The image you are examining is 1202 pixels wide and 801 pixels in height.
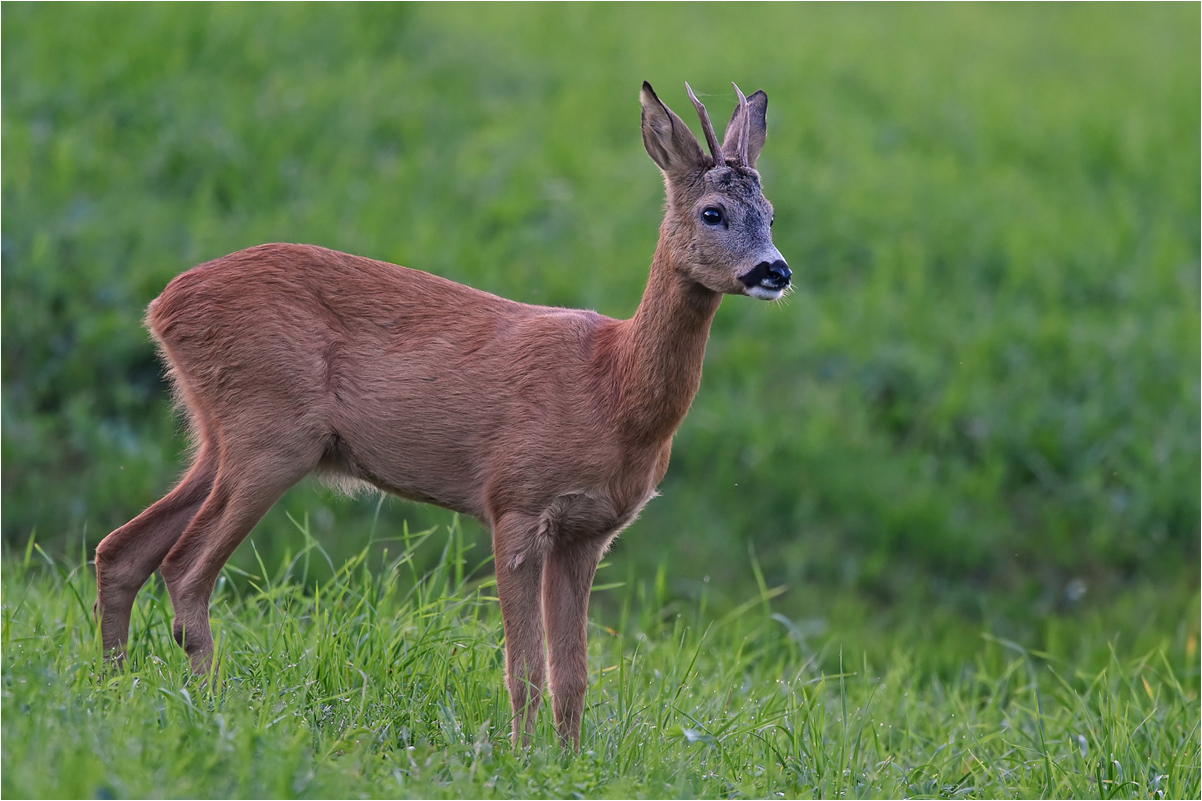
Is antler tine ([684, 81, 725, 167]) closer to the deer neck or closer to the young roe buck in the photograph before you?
the young roe buck

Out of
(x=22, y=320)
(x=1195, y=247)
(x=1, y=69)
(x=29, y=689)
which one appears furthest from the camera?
(x=1195, y=247)

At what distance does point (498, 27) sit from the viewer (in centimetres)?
1360

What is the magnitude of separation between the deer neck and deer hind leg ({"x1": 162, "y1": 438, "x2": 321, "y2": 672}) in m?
1.17

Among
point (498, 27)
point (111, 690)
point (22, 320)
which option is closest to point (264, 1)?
point (498, 27)

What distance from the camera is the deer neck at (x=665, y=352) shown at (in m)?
4.79

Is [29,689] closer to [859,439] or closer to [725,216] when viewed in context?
[725,216]

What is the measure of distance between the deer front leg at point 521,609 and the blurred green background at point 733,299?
12.2ft

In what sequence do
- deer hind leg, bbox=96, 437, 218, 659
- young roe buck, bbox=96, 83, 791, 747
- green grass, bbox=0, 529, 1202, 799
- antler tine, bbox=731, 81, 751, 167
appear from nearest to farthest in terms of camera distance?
green grass, bbox=0, 529, 1202, 799
young roe buck, bbox=96, 83, 791, 747
antler tine, bbox=731, 81, 751, 167
deer hind leg, bbox=96, 437, 218, 659

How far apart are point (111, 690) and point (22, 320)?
505 cm

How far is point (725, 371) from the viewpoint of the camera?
10.1m

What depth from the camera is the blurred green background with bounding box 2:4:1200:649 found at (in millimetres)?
8898

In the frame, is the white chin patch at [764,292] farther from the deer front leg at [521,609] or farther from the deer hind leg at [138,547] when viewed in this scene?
the deer hind leg at [138,547]

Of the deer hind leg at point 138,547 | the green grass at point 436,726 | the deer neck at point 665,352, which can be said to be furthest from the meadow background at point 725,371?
the deer neck at point 665,352

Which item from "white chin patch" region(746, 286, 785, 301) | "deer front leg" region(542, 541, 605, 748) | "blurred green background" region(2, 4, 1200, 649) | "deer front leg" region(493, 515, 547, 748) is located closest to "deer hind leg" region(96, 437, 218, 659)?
"deer front leg" region(493, 515, 547, 748)
